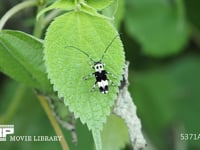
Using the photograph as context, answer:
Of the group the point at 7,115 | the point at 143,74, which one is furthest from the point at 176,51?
the point at 7,115

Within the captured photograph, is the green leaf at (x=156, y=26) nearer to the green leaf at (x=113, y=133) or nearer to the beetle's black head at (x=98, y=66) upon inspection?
the green leaf at (x=113, y=133)

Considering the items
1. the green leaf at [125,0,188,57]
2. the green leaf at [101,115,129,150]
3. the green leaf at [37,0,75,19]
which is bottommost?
the green leaf at [101,115,129,150]

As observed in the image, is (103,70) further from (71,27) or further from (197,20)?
(197,20)

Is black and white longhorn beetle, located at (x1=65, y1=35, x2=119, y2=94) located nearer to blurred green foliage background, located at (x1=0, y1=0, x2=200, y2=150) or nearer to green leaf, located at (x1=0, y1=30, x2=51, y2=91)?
green leaf, located at (x1=0, y1=30, x2=51, y2=91)

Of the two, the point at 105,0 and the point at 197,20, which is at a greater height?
the point at 197,20

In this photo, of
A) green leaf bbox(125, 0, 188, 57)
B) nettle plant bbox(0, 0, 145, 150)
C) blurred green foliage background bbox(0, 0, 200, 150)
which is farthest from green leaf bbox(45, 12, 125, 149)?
green leaf bbox(125, 0, 188, 57)

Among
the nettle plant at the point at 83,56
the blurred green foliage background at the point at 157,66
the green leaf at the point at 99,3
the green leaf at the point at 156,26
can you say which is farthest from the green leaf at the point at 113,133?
the green leaf at the point at 156,26

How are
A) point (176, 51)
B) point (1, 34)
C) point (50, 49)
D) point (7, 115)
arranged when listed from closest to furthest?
point (50, 49) < point (1, 34) < point (7, 115) < point (176, 51)
